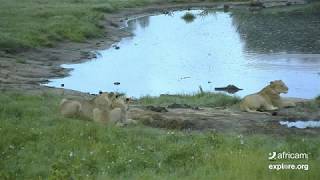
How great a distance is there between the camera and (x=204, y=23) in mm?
57062

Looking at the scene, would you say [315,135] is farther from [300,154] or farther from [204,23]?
[204,23]

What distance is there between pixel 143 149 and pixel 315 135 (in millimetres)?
4845

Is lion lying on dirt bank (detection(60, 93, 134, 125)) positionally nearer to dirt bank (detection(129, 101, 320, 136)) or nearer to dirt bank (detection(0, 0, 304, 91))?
dirt bank (detection(129, 101, 320, 136))

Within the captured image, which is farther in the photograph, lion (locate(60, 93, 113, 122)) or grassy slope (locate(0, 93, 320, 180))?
lion (locate(60, 93, 113, 122))

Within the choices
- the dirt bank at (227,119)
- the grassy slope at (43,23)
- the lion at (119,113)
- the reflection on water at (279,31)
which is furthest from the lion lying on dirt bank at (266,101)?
the grassy slope at (43,23)

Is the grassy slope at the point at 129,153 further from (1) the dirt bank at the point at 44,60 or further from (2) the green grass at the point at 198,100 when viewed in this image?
(1) the dirt bank at the point at 44,60

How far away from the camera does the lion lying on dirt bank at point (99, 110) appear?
14.9 metres

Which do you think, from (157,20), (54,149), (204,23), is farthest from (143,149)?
(157,20)

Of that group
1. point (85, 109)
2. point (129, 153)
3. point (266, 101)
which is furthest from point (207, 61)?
point (129, 153)

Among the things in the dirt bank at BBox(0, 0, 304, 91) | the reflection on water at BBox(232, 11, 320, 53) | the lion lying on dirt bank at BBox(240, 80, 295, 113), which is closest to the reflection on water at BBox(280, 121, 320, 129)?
the lion lying on dirt bank at BBox(240, 80, 295, 113)

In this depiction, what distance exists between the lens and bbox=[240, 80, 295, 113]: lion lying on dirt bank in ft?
60.4

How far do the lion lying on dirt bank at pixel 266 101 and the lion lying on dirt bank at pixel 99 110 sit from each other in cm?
457

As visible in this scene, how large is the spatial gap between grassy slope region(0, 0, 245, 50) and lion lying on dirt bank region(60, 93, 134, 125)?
19080mm

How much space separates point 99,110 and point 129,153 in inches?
172
